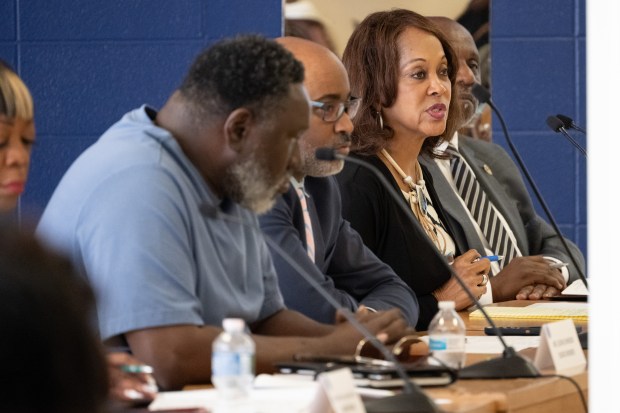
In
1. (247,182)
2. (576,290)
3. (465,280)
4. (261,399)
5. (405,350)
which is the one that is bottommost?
(576,290)

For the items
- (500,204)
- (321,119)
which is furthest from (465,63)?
(321,119)

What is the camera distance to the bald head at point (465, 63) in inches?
174

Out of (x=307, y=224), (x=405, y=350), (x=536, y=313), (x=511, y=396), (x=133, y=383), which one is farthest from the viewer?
(x=536, y=313)

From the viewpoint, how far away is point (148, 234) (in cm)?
198

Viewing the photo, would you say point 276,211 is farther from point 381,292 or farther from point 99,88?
point 99,88

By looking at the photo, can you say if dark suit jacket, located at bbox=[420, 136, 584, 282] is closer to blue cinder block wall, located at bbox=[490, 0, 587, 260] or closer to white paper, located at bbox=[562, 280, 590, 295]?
white paper, located at bbox=[562, 280, 590, 295]

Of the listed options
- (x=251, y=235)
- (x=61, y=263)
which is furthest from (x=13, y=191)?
(x=61, y=263)

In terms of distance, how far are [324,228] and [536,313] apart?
643 millimetres

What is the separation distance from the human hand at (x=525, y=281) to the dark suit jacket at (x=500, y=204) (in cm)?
15

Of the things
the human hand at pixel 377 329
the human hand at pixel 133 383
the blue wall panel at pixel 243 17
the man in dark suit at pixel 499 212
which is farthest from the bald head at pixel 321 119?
the blue wall panel at pixel 243 17

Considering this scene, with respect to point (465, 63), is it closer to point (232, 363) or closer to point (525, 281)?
point (525, 281)

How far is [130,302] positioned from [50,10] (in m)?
3.75

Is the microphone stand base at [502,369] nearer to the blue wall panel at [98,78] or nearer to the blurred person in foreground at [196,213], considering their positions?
the blurred person in foreground at [196,213]

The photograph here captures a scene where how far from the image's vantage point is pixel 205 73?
2199 mm
